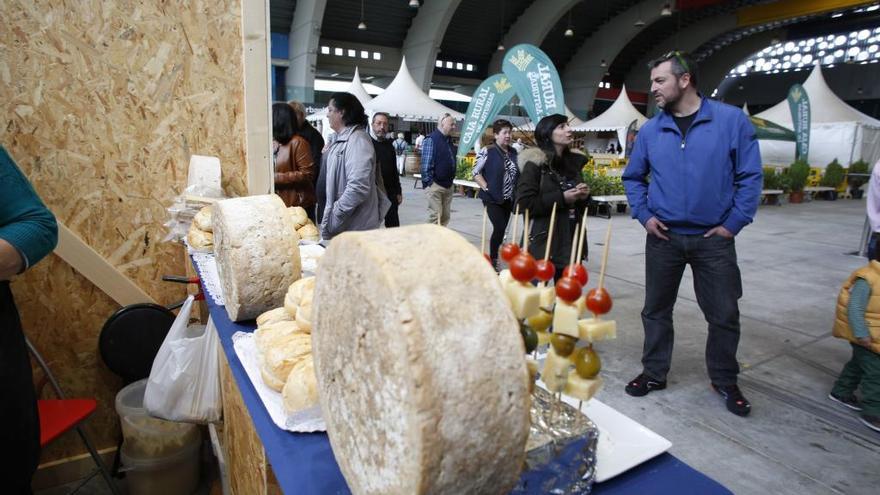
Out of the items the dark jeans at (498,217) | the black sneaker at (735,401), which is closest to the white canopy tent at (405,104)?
the dark jeans at (498,217)

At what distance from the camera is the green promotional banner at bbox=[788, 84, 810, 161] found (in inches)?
581

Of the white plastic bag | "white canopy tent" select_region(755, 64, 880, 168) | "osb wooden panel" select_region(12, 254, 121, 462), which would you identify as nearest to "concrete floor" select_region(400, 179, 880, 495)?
the white plastic bag

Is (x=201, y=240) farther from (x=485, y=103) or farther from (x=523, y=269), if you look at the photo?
(x=485, y=103)

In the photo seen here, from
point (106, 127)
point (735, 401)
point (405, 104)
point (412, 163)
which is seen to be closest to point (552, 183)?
point (735, 401)

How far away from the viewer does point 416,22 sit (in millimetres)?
27094

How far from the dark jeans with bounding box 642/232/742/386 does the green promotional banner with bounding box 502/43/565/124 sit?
12.8 ft

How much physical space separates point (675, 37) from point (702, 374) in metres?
37.8

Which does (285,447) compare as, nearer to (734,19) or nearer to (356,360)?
(356,360)

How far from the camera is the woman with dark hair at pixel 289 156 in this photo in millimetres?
4312

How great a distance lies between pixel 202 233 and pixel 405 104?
45.7ft

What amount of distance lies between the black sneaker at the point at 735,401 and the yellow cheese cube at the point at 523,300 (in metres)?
2.90

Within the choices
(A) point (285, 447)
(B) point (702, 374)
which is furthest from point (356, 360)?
(B) point (702, 374)

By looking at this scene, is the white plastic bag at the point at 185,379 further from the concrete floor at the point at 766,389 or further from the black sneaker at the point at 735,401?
the black sneaker at the point at 735,401

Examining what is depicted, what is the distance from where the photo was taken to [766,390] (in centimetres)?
346
